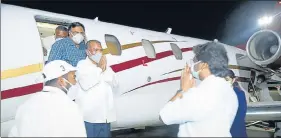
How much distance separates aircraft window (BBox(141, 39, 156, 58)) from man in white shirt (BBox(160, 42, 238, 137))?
14.1 ft

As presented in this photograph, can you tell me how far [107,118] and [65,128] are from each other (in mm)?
1793

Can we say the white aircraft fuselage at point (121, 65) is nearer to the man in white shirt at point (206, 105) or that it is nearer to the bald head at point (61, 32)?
the bald head at point (61, 32)

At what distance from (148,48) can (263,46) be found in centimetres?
359

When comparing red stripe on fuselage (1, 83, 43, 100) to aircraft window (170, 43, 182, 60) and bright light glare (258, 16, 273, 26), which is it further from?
bright light glare (258, 16, 273, 26)

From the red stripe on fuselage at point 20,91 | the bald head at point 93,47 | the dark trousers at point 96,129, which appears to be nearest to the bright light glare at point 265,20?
the bald head at point 93,47

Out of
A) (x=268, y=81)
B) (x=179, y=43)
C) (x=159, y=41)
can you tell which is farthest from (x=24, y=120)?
(x=268, y=81)

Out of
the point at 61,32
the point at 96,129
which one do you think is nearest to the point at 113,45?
the point at 61,32

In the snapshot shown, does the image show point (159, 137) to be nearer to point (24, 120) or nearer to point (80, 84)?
point (80, 84)

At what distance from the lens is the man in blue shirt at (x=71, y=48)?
205 inches

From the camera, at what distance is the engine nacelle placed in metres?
9.47

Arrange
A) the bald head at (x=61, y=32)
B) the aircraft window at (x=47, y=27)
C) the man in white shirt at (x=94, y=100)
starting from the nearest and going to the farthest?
the man in white shirt at (x=94, y=100) → the bald head at (x=61, y=32) → the aircraft window at (x=47, y=27)

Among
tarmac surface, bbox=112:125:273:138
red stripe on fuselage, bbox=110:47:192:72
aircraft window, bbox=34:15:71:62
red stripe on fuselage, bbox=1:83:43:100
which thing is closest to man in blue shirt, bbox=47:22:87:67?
red stripe on fuselage, bbox=1:83:43:100

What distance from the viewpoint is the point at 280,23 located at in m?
10.6

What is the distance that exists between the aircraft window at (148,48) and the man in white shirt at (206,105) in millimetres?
4287
